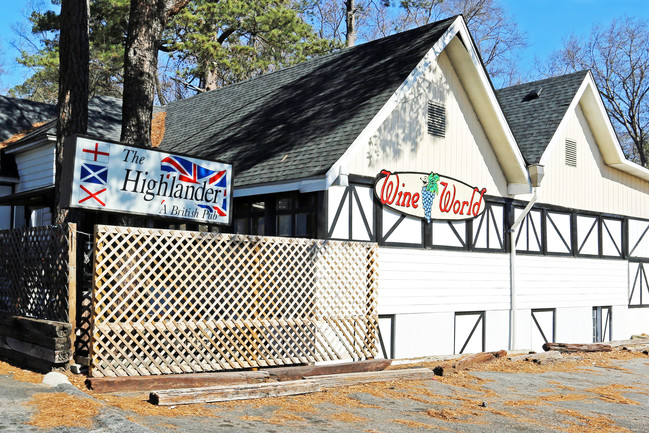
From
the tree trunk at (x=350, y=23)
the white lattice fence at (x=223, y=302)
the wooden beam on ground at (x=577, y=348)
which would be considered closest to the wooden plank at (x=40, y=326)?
the white lattice fence at (x=223, y=302)

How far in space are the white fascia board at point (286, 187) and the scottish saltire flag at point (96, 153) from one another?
3192 millimetres

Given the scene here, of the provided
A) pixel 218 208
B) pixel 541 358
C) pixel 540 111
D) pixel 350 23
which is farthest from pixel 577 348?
pixel 350 23

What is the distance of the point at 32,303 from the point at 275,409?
4512 mm

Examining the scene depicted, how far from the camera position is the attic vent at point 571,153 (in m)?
20.6

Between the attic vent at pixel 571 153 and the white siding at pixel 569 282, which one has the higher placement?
the attic vent at pixel 571 153

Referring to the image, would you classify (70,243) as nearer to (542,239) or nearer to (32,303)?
(32,303)

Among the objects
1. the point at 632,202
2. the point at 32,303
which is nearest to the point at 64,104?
the point at 32,303

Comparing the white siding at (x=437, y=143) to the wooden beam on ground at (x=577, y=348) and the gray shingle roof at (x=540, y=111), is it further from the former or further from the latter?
the wooden beam on ground at (x=577, y=348)

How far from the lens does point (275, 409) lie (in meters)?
8.67

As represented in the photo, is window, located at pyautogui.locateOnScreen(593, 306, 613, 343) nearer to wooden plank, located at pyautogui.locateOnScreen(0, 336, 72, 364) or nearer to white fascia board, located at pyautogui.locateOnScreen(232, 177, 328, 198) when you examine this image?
white fascia board, located at pyautogui.locateOnScreen(232, 177, 328, 198)

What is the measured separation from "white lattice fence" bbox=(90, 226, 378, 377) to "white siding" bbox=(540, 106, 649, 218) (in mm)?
8823

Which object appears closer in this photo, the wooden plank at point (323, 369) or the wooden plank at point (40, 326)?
the wooden plank at point (40, 326)

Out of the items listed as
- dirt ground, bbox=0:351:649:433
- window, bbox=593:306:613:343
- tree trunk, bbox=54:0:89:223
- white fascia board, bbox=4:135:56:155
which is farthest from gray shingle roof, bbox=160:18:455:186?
window, bbox=593:306:613:343

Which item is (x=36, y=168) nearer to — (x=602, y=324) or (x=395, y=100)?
(x=395, y=100)
